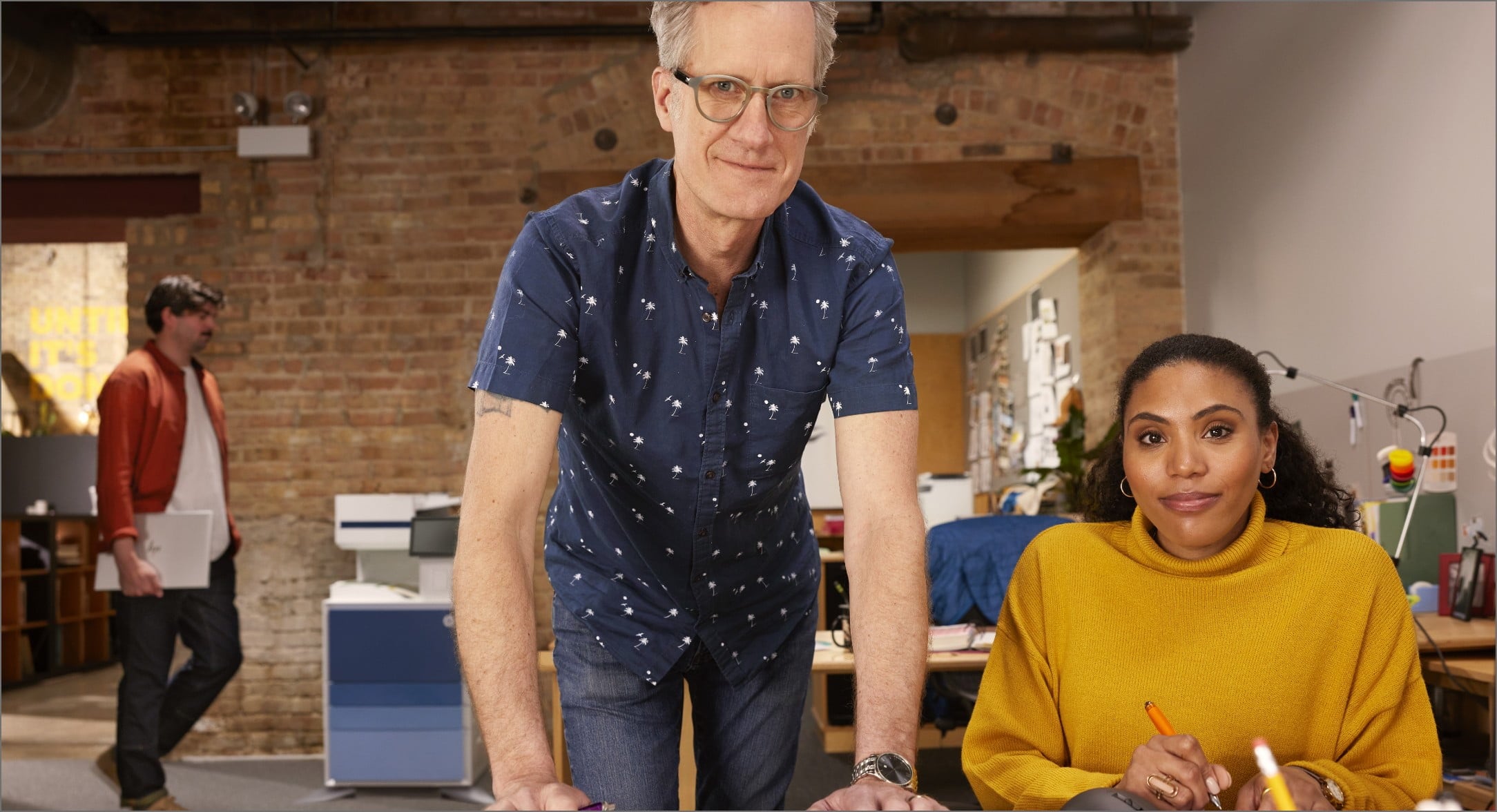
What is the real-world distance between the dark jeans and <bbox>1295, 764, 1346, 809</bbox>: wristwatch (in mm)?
3585

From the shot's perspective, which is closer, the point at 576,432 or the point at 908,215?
the point at 576,432

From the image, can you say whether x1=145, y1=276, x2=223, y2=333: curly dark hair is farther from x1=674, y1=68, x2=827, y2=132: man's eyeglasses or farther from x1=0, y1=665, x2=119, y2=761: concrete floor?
x1=674, y1=68, x2=827, y2=132: man's eyeglasses

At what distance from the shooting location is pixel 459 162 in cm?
546

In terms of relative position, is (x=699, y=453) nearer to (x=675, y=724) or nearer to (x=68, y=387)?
(x=675, y=724)

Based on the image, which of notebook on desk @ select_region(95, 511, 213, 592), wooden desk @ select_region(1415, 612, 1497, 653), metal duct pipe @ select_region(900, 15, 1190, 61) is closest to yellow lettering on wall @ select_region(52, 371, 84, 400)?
notebook on desk @ select_region(95, 511, 213, 592)

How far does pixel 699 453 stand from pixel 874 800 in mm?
585

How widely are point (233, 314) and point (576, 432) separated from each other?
14.6ft

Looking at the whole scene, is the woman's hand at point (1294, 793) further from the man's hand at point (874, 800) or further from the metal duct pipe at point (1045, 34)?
the metal duct pipe at point (1045, 34)

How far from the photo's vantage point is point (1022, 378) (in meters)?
7.59

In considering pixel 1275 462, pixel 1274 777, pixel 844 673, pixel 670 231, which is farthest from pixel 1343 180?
pixel 1274 777

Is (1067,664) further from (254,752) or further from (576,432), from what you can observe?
(254,752)

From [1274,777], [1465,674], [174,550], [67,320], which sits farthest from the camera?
[67,320]

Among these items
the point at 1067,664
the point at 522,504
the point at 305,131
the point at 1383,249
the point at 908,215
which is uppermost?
the point at 305,131

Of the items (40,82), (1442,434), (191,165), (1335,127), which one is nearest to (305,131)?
(191,165)
